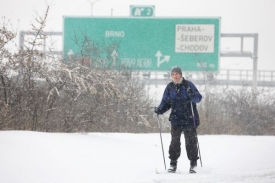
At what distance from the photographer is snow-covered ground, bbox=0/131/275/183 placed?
341 inches

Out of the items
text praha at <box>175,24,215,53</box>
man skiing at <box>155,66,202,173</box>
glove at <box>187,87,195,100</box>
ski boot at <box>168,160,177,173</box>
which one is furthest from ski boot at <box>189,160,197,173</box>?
text praha at <box>175,24,215,53</box>

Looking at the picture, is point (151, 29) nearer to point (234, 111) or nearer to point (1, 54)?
point (234, 111)

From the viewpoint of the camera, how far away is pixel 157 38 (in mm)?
27953

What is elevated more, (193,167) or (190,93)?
(190,93)

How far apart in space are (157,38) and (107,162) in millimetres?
18302

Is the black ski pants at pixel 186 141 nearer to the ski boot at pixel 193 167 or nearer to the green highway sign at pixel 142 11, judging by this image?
the ski boot at pixel 193 167

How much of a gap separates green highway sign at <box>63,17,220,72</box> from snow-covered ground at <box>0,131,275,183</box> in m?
14.9

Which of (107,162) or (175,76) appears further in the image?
(107,162)

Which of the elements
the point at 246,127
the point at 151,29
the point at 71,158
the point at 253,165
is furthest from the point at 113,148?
the point at 151,29

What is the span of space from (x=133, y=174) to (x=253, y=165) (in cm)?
244

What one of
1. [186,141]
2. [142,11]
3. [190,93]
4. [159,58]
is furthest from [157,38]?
[190,93]

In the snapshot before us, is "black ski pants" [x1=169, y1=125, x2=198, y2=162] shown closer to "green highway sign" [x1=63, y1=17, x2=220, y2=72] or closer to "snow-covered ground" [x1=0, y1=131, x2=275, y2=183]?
"snow-covered ground" [x1=0, y1=131, x2=275, y2=183]

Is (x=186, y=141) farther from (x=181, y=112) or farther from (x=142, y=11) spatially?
(x=142, y=11)

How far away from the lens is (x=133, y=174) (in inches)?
362
